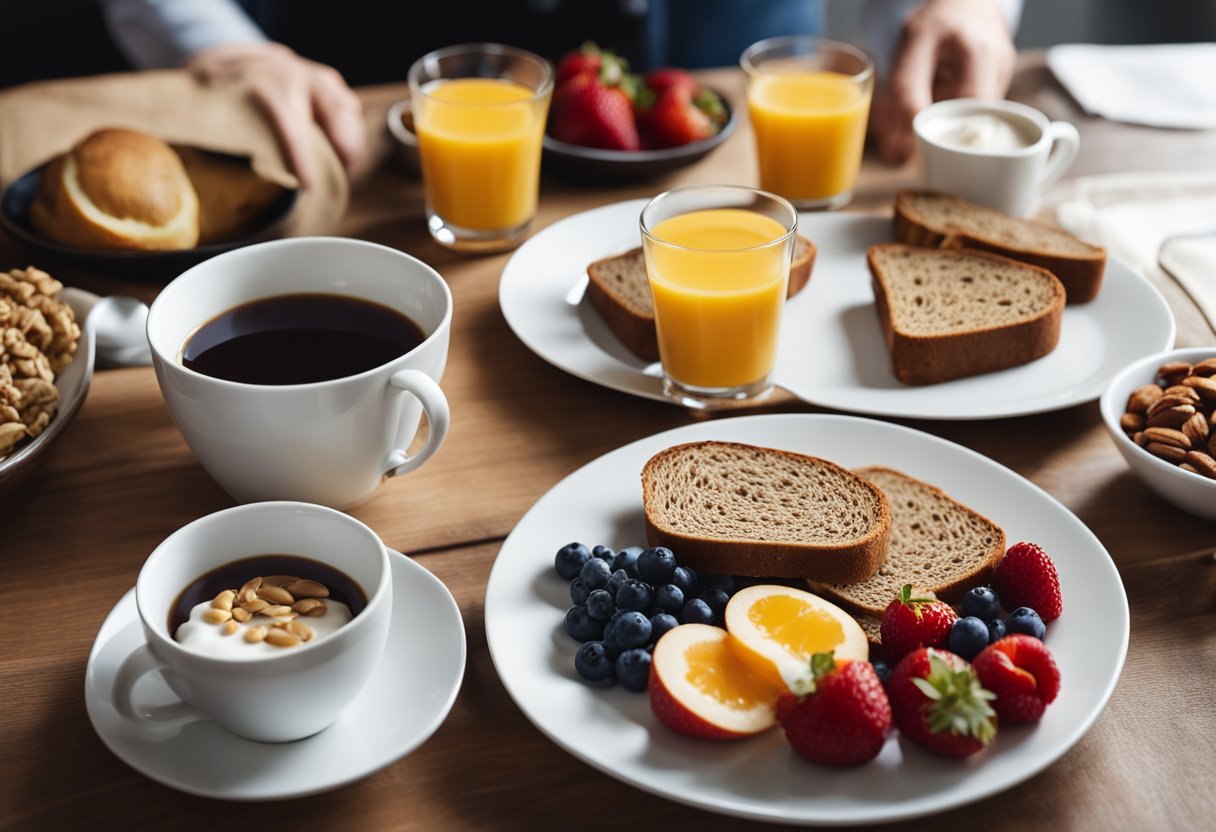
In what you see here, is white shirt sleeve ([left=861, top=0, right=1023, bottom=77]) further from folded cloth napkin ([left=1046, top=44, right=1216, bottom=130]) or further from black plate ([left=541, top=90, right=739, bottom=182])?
black plate ([left=541, top=90, right=739, bottom=182])

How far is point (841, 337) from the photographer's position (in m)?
1.43

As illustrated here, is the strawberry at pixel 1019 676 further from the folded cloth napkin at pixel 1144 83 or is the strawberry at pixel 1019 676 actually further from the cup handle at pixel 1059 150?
the folded cloth napkin at pixel 1144 83

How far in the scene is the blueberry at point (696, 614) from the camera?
96 cm

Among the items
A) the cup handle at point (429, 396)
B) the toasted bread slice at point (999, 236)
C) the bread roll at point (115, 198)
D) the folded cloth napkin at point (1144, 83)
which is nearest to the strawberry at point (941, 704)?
the cup handle at point (429, 396)

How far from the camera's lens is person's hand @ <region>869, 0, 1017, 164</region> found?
1.89 m

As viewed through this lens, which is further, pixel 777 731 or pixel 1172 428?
pixel 1172 428

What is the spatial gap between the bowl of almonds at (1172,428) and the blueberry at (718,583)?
0.45 metres

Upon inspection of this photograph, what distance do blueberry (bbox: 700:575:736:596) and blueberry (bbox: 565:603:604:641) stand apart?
0.12 meters

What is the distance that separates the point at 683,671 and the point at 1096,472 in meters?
0.60

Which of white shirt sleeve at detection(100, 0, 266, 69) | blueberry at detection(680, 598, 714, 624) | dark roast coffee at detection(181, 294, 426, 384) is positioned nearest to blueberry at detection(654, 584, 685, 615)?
blueberry at detection(680, 598, 714, 624)

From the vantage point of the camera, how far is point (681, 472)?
3.70 ft

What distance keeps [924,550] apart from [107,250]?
41.8 inches

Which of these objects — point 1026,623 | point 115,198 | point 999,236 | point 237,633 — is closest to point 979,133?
point 999,236

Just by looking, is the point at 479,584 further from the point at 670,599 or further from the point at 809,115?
the point at 809,115
